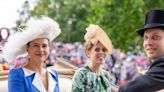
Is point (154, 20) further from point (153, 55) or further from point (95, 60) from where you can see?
point (95, 60)

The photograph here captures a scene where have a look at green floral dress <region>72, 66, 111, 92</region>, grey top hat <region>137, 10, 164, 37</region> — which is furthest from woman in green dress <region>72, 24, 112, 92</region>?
grey top hat <region>137, 10, 164, 37</region>

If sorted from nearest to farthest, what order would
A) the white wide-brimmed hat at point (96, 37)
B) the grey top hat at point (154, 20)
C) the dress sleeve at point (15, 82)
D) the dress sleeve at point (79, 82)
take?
the grey top hat at point (154, 20)
the dress sleeve at point (15, 82)
the dress sleeve at point (79, 82)
the white wide-brimmed hat at point (96, 37)

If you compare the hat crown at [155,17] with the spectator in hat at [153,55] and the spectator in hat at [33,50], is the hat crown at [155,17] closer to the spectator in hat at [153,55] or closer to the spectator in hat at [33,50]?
the spectator in hat at [153,55]

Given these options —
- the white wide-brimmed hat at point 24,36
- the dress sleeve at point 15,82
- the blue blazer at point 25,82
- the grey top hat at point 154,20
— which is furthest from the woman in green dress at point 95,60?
the grey top hat at point 154,20

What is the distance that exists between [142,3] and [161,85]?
39.9 feet

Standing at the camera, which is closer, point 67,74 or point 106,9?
point 67,74

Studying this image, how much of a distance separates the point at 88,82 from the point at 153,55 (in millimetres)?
1297

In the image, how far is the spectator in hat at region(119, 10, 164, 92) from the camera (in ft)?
9.91

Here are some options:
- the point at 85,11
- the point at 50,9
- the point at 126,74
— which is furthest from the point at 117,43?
the point at 50,9

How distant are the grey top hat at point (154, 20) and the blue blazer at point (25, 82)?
3.63 feet

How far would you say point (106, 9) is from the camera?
52.1ft

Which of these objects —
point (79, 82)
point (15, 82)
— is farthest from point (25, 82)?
point (79, 82)

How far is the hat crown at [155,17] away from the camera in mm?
3397

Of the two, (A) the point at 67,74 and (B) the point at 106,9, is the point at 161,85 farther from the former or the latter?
(B) the point at 106,9
